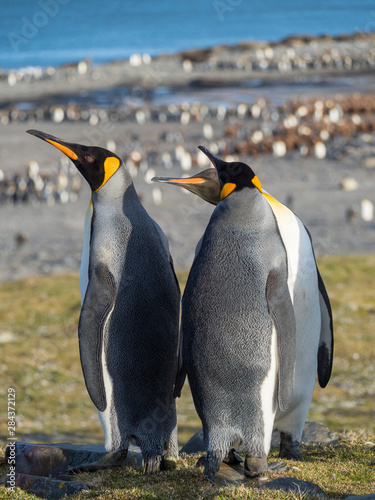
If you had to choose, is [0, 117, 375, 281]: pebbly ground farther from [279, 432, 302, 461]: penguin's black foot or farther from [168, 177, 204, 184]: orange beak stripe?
[168, 177, 204, 184]: orange beak stripe

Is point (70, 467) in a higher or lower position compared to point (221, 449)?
lower

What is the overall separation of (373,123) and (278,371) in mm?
27203

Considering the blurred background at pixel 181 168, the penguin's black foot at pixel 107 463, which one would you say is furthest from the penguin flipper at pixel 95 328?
the blurred background at pixel 181 168

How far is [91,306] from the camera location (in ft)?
13.2

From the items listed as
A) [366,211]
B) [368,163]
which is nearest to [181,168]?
[368,163]

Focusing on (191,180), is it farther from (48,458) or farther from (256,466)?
(48,458)

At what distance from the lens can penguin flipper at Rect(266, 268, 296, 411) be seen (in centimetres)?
382

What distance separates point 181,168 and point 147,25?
11380cm

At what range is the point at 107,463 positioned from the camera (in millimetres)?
4215

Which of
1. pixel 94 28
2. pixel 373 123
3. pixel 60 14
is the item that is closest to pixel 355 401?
pixel 373 123

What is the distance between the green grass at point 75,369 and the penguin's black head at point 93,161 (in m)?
1.85

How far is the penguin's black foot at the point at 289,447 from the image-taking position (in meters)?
4.36

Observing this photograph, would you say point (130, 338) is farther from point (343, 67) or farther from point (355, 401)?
point (343, 67)

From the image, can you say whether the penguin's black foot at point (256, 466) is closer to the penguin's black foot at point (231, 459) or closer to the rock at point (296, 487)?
the rock at point (296, 487)
